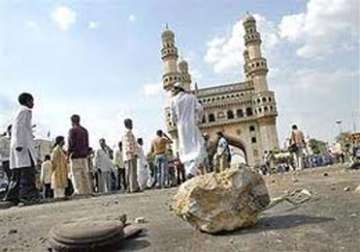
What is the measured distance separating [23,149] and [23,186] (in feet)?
2.30

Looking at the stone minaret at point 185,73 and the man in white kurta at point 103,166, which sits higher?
the stone minaret at point 185,73

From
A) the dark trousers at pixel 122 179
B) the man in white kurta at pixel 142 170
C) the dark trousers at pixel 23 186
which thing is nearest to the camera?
the dark trousers at pixel 23 186

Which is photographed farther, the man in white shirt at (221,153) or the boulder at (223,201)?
the man in white shirt at (221,153)

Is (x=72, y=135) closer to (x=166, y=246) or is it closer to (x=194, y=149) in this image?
(x=194, y=149)

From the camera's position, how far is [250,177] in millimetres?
4805

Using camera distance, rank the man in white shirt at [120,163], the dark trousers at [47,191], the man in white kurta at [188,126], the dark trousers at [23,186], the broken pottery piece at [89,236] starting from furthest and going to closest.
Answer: the man in white shirt at [120,163], the dark trousers at [47,191], the man in white kurta at [188,126], the dark trousers at [23,186], the broken pottery piece at [89,236]

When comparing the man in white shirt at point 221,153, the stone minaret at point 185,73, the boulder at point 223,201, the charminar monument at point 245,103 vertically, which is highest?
the stone minaret at point 185,73

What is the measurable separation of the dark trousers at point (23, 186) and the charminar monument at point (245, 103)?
196ft

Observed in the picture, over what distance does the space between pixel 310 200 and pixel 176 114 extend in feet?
13.6

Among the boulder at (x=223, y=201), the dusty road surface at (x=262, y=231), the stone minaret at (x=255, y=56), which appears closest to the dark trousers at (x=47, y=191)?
the dusty road surface at (x=262, y=231)

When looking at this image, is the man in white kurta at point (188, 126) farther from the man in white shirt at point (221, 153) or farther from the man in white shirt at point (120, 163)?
the man in white shirt at point (120, 163)

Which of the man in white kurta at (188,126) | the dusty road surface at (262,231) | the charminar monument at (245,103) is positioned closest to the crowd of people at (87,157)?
the man in white kurta at (188,126)

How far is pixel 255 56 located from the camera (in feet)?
233

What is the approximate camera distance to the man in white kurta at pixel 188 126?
9.45 metres
